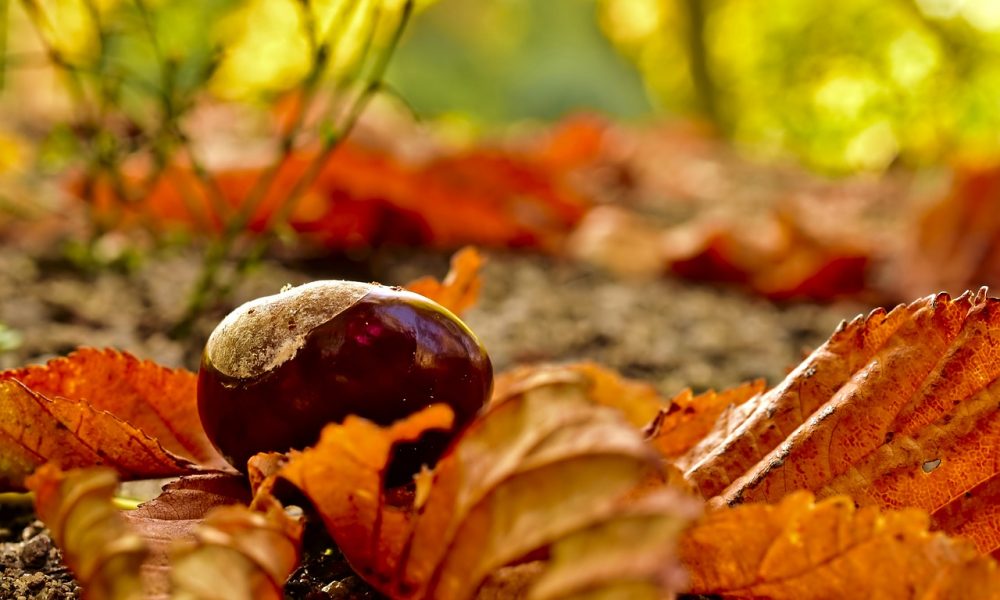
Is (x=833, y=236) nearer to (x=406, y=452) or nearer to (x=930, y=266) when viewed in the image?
(x=930, y=266)

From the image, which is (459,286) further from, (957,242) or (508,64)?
(508,64)

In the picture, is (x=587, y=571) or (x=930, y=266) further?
(x=930, y=266)

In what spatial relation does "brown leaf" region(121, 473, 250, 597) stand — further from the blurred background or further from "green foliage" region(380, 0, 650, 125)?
"green foliage" region(380, 0, 650, 125)

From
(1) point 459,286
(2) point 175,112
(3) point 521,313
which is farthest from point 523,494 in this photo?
(3) point 521,313

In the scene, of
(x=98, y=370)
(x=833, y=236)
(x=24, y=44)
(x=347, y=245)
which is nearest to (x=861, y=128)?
(x=24, y=44)

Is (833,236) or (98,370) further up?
(833,236)
